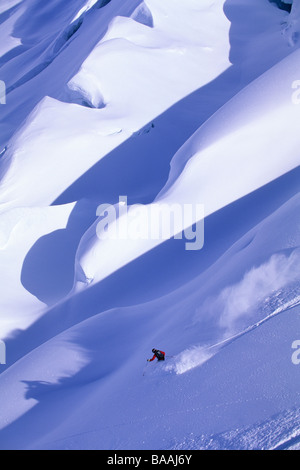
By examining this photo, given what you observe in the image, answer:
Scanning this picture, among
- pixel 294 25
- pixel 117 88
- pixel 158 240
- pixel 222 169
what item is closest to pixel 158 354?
pixel 158 240

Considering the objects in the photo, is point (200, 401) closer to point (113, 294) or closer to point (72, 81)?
point (113, 294)

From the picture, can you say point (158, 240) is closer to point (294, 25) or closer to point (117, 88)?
point (117, 88)

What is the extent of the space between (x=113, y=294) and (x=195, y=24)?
6560mm

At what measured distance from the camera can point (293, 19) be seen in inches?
358

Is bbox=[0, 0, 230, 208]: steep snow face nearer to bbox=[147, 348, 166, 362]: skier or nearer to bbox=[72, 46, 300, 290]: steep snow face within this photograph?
bbox=[72, 46, 300, 290]: steep snow face

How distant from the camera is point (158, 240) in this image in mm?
5473

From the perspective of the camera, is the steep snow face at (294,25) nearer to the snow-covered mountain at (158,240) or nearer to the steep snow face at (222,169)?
the snow-covered mountain at (158,240)

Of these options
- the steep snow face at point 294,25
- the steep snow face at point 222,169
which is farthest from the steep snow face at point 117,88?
the steep snow face at point 222,169

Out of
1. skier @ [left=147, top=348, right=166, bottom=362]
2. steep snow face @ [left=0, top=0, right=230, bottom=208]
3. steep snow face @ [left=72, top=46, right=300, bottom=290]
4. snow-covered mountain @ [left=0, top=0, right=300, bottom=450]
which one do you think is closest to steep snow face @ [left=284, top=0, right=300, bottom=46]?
snow-covered mountain @ [left=0, top=0, right=300, bottom=450]

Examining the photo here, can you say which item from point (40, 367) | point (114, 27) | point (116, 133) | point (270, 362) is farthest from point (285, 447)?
point (114, 27)

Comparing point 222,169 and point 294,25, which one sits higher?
point 294,25

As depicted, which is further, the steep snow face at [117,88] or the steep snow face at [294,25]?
the steep snow face at [294,25]

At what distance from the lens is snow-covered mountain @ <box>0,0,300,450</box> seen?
3.06m

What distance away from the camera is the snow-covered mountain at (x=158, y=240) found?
3.06 m
